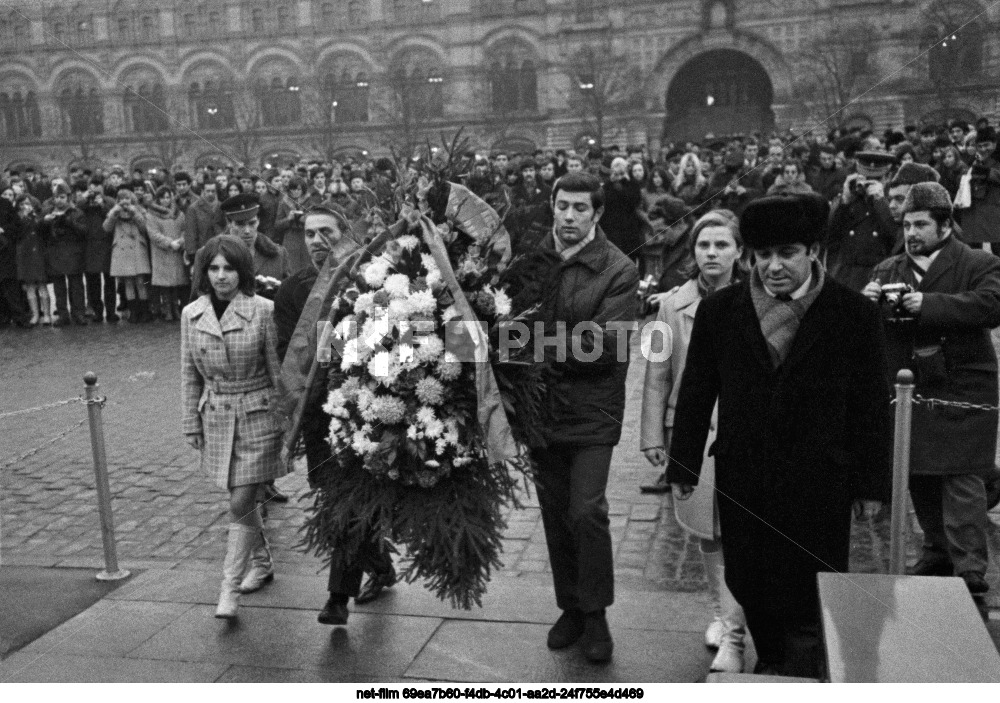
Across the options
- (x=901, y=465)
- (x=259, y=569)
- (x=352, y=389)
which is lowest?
(x=259, y=569)

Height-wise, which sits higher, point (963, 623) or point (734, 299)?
point (734, 299)

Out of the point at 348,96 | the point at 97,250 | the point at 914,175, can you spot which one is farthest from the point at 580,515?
the point at 348,96

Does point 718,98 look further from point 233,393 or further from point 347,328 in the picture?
point 347,328

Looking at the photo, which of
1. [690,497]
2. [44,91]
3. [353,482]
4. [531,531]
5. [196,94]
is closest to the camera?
[353,482]

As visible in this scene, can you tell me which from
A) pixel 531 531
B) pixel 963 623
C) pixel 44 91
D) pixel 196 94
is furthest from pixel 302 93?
pixel 963 623

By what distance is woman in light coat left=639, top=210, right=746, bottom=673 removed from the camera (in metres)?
4.53

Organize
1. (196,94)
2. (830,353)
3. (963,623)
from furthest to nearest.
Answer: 1. (196,94)
2. (830,353)
3. (963,623)

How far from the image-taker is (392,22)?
43906 millimetres

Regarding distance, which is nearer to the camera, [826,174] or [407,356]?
[407,356]

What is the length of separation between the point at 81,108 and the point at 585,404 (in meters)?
47.4

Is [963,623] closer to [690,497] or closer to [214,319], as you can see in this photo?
[690,497]

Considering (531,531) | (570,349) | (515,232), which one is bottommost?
(531,531)

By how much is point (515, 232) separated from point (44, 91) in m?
47.4

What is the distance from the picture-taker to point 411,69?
43.6 m
